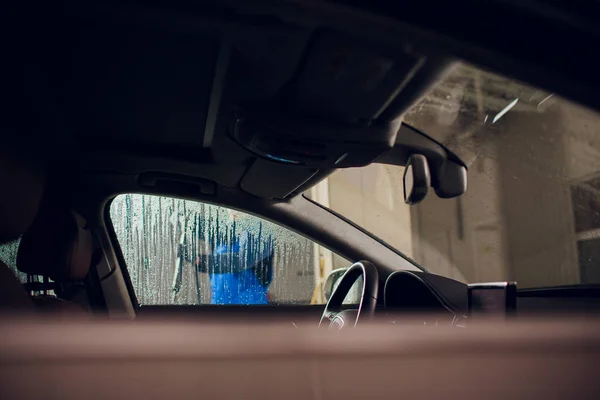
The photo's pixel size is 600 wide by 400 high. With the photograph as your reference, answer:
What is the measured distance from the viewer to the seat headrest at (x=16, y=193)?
1.31 meters

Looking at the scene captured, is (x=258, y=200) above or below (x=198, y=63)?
below

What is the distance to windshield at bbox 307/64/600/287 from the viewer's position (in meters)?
1.88

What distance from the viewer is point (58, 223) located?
1.99 meters

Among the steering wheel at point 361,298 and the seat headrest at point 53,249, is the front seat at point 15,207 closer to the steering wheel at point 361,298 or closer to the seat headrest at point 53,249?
the seat headrest at point 53,249

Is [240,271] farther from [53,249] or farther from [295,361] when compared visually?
[295,361]

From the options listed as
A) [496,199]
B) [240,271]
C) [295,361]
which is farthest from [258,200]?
[295,361]

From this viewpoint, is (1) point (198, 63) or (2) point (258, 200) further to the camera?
(2) point (258, 200)

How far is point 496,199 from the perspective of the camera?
8.58 feet

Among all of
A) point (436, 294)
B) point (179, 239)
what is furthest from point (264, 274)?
point (436, 294)

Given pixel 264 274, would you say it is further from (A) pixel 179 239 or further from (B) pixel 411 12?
(B) pixel 411 12

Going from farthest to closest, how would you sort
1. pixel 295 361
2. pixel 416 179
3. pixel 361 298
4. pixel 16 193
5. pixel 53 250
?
pixel 53 250
pixel 361 298
pixel 416 179
pixel 16 193
pixel 295 361

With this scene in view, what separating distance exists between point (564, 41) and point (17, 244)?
6.66ft

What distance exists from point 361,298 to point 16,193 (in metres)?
0.98

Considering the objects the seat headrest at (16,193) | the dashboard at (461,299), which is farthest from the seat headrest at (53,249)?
the dashboard at (461,299)
